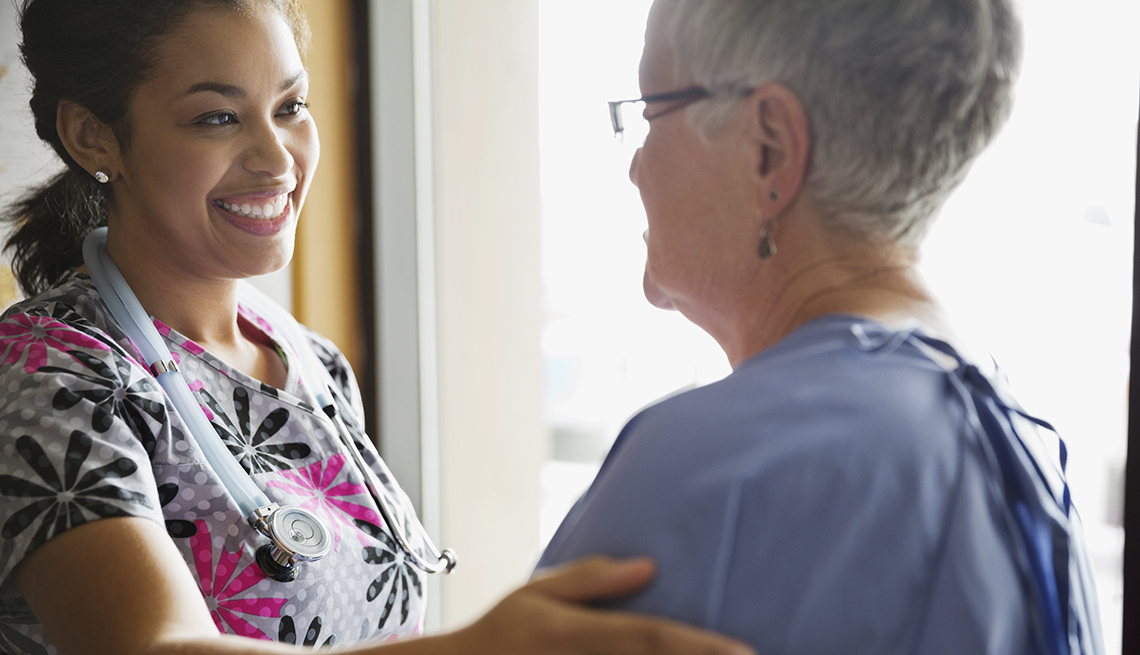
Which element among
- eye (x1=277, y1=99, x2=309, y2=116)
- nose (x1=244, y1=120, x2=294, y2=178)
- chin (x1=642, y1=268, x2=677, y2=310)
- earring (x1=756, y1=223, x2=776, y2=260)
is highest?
eye (x1=277, y1=99, x2=309, y2=116)

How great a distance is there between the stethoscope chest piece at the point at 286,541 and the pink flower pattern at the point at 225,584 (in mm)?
26

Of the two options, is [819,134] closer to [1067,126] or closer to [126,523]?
[126,523]

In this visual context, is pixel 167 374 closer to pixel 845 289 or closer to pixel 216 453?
pixel 216 453

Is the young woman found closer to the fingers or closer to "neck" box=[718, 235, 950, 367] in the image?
the fingers

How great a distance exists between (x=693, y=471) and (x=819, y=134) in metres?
0.33

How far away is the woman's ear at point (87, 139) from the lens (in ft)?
3.92

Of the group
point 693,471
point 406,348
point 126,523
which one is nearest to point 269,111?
point 126,523

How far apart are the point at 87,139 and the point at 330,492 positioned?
1.88 feet

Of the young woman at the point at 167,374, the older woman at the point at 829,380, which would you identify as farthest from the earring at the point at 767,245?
the young woman at the point at 167,374

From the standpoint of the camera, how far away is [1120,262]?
144 cm

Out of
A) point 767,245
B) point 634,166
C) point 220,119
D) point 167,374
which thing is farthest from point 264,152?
point 767,245

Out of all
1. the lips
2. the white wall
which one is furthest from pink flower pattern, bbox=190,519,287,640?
the white wall

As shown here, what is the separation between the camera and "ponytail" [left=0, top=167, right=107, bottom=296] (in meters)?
1.27

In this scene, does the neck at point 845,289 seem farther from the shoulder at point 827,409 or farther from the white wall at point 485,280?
the white wall at point 485,280
